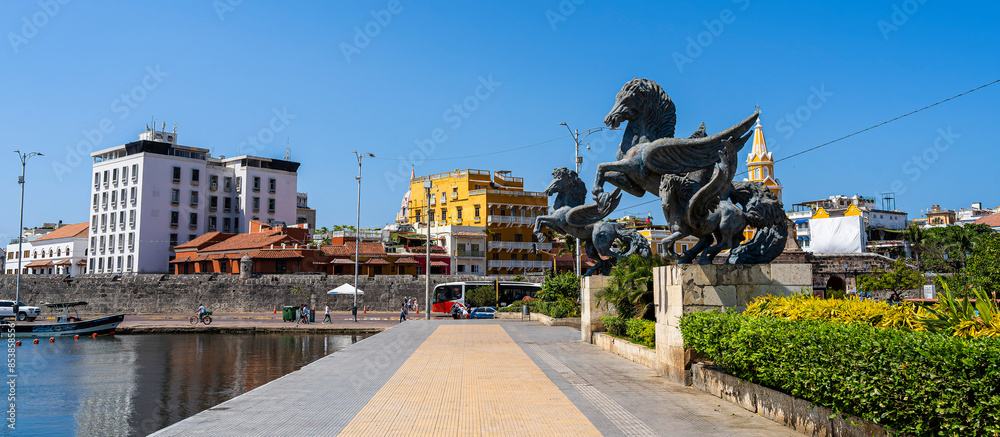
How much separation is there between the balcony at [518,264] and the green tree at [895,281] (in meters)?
29.8

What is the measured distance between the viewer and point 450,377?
11445mm

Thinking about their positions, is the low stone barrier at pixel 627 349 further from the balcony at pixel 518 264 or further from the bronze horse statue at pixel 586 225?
the balcony at pixel 518 264

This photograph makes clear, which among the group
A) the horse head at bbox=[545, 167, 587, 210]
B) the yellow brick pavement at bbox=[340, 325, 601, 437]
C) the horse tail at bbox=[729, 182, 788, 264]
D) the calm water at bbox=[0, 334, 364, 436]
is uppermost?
the horse head at bbox=[545, 167, 587, 210]

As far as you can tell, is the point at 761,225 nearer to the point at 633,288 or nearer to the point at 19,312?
the point at 633,288

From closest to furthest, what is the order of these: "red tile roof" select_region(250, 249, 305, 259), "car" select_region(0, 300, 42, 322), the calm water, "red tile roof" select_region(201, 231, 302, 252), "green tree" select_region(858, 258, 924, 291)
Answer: the calm water < "green tree" select_region(858, 258, 924, 291) < "car" select_region(0, 300, 42, 322) < "red tile roof" select_region(250, 249, 305, 259) < "red tile roof" select_region(201, 231, 302, 252)

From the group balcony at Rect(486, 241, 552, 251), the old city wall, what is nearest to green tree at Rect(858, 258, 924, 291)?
the old city wall

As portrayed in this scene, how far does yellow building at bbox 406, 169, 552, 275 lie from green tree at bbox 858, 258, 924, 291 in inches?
1123

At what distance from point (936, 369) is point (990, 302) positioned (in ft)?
4.01

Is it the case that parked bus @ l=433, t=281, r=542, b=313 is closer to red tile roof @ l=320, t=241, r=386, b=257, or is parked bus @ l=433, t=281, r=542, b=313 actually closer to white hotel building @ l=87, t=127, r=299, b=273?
red tile roof @ l=320, t=241, r=386, b=257

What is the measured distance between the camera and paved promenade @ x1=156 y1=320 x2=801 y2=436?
7.39m

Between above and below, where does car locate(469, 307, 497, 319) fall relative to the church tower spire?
below

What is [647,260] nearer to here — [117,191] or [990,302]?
[990,302]

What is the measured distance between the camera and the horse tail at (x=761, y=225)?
10.6 meters

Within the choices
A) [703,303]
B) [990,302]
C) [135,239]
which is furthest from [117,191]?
[990,302]
